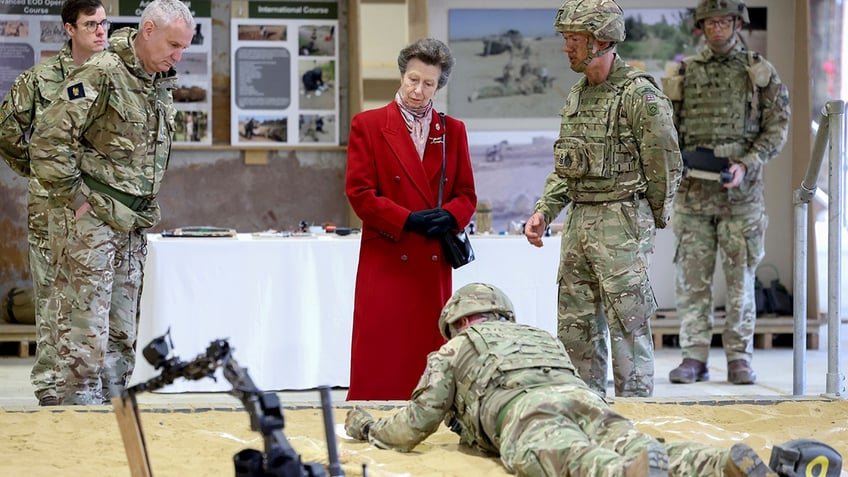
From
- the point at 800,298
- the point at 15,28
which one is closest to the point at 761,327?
the point at 800,298

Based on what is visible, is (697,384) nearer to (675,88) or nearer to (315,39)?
(675,88)

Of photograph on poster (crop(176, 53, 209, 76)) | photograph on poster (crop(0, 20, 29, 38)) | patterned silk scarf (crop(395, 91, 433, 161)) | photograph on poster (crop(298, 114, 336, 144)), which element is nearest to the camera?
patterned silk scarf (crop(395, 91, 433, 161))

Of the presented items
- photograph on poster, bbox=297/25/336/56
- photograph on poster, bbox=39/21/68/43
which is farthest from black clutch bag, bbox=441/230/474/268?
photograph on poster, bbox=39/21/68/43

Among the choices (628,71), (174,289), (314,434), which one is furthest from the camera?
(174,289)

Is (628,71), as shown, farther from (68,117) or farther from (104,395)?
(104,395)

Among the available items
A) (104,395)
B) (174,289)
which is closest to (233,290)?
(174,289)

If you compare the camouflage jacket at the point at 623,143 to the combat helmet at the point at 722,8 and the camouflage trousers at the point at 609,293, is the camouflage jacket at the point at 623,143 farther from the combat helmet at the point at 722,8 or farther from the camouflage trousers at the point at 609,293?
the combat helmet at the point at 722,8

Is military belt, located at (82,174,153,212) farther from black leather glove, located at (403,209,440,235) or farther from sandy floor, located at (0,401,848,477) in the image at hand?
black leather glove, located at (403,209,440,235)

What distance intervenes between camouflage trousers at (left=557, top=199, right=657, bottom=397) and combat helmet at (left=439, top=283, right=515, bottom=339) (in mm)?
922

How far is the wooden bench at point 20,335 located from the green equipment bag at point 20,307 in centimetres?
7

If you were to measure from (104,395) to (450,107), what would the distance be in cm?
406

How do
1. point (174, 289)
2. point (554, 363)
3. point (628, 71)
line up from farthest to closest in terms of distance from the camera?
point (174, 289), point (628, 71), point (554, 363)

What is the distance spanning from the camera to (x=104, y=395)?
5125mm

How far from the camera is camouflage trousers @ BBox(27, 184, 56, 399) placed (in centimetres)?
535
